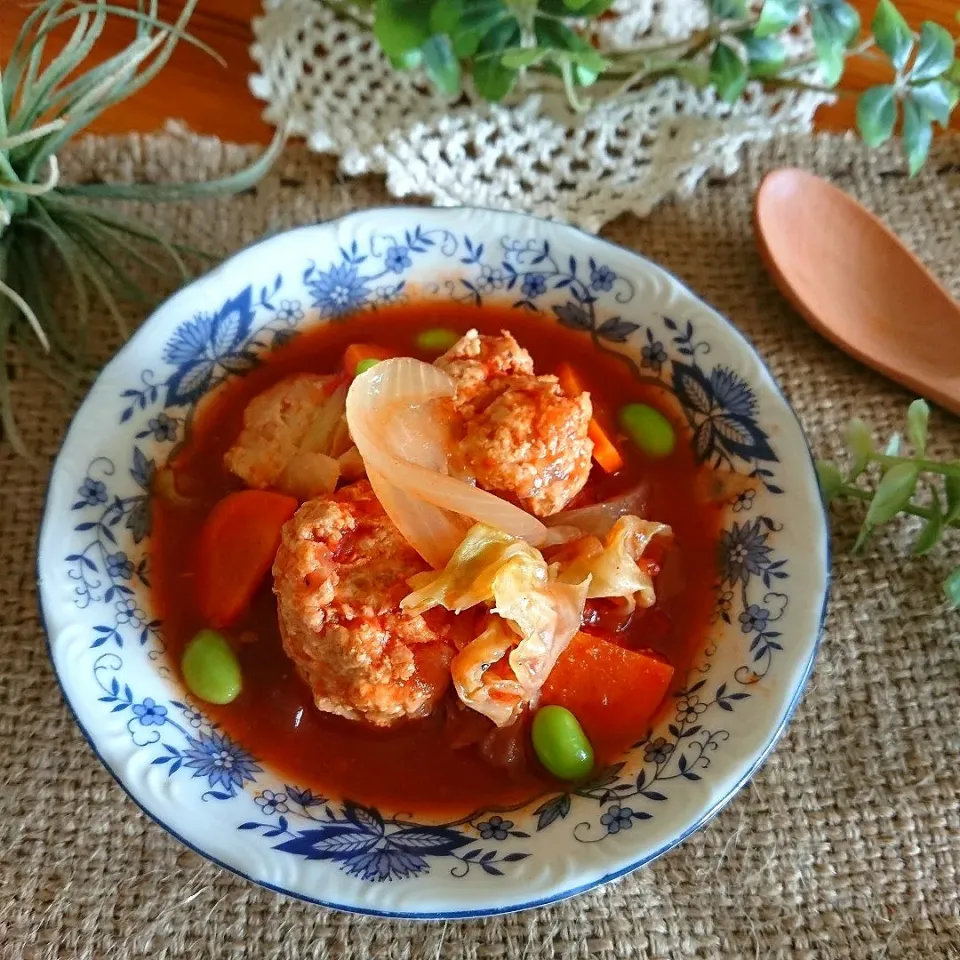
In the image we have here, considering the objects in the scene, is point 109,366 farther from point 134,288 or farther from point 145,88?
point 145,88

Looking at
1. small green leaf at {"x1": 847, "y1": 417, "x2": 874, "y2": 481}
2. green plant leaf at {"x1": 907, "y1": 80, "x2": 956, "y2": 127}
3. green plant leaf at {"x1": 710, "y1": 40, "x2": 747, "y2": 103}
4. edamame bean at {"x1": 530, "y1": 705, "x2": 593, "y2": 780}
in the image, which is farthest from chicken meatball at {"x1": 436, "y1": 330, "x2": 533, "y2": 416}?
green plant leaf at {"x1": 907, "y1": 80, "x2": 956, "y2": 127}

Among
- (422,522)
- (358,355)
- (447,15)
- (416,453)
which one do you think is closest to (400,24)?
(447,15)

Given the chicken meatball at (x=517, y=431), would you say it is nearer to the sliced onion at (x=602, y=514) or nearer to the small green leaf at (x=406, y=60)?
the sliced onion at (x=602, y=514)

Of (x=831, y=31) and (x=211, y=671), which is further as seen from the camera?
(x=831, y=31)

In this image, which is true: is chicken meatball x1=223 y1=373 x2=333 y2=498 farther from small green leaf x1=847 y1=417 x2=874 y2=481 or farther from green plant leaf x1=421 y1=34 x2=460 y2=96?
small green leaf x1=847 y1=417 x2=874 y2=481

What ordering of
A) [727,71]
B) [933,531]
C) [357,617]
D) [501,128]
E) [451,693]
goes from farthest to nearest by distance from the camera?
[501,128] < [727,71] < [933,531] < [451,693] < [357,617]

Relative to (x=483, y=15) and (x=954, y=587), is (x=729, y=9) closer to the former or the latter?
(x=483, y=15)
